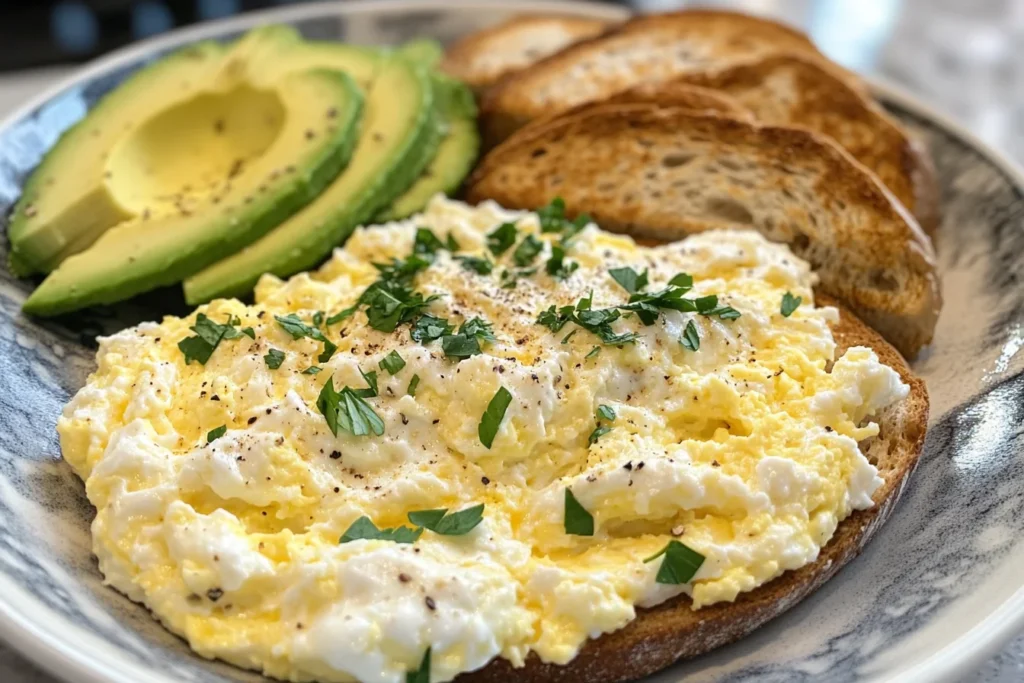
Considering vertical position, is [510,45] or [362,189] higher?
[510,45]

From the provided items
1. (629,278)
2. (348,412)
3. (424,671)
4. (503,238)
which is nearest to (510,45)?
(503,238)

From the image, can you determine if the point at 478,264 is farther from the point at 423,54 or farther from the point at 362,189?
the point at 423,54

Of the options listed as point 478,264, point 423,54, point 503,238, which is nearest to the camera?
point 478,264

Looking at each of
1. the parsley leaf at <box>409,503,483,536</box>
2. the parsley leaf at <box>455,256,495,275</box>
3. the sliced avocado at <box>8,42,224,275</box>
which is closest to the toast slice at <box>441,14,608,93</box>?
the sliced avocado at <box>8,42,224,275</box>

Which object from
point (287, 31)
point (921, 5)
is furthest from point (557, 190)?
point (921, 5)

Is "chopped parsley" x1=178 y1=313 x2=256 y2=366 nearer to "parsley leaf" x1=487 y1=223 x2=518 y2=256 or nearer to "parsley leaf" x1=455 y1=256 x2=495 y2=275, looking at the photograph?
"parsley leaf" x1=455 y1=256 x2=495 y2=275

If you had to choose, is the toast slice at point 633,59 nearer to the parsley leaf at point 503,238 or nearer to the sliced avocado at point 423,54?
the sliced avocado at point 423,54
